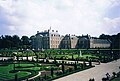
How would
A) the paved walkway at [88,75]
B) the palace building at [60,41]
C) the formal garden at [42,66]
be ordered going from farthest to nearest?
the palace building at [60,41] < the formal garden at [42,66] < the paved walkway at [88,75]

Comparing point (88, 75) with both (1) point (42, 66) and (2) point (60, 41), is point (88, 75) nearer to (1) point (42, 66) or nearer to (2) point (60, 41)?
(1) point (42, 66)

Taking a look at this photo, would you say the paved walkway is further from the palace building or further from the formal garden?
the palace building

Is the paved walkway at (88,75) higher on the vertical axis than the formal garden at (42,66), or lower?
lower

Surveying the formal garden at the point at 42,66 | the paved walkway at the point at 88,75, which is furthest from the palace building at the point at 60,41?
the paved walkway at the point at 88,75

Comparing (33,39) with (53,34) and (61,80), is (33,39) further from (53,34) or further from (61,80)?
(61,80)

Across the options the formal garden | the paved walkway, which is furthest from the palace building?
the paved walkway

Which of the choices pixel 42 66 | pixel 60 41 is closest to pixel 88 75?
pixel 42 66

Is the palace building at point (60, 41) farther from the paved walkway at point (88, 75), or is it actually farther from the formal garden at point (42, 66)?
the paved walkway at point (88, 75)

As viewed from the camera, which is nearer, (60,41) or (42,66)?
(42,66)

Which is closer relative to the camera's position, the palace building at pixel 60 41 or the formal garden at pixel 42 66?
the formal garden at pixel 42 66

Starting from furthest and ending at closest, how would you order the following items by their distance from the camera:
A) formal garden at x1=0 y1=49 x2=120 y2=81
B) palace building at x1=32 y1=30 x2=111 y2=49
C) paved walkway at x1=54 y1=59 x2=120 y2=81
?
palace building at x1=32 y1=30 x2=111 y2=49 < formal garden at x1=0 y1=49 x2=120 y2=81 < paved walkway at x1=54 y1=59 x2=120 y2=81

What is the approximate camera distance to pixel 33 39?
7712 cm

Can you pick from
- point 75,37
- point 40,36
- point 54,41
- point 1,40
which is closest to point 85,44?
point 75,37

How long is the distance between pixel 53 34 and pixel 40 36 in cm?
448
